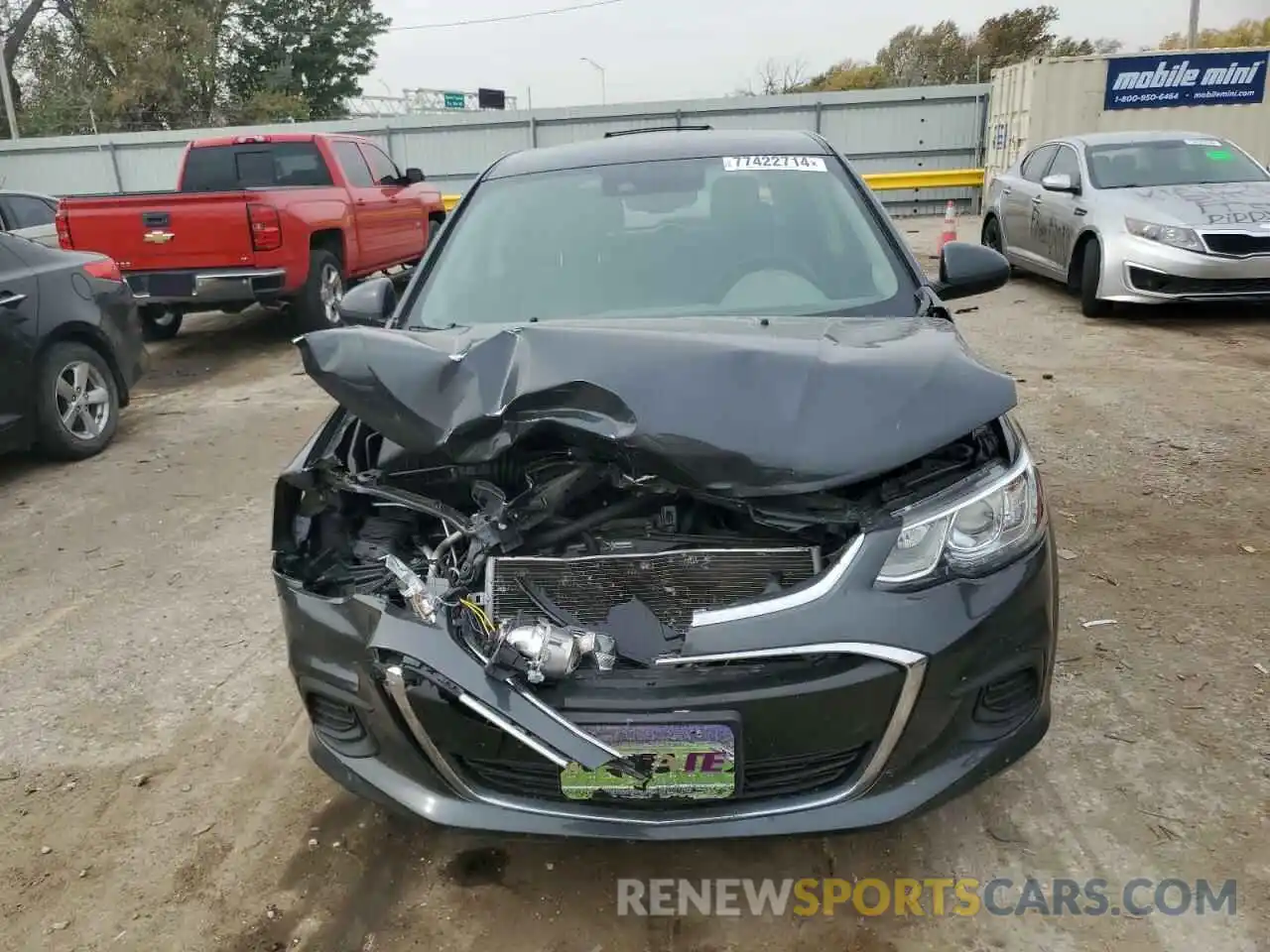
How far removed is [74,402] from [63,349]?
32cm

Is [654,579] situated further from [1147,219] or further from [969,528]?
[1147,219]

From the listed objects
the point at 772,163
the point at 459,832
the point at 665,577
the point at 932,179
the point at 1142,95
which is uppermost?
the point at 1142,95

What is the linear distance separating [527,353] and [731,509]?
2.00ft

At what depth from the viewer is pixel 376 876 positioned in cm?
241

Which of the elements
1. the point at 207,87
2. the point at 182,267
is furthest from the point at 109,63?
the point at 182,267

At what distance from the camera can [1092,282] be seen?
816 cm

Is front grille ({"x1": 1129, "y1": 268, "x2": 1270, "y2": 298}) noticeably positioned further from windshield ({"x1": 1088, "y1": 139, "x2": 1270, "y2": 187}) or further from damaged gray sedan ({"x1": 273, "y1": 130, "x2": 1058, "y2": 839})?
damaged gray sedan ({"x1": 273, "y1": 130, "x2": 1058, "y2": 839})

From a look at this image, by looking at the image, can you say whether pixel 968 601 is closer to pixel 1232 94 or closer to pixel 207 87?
pixel 1232 94

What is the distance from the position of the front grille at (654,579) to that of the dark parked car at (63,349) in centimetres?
433

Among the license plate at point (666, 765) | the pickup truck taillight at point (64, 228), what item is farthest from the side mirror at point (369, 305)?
the pickup truck taillight at point (64, 228)

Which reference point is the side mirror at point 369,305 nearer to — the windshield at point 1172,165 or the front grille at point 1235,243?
the front grille at point 1235,243

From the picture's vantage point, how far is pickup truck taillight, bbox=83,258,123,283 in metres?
5.97

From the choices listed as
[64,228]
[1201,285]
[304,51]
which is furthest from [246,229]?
[304,51]

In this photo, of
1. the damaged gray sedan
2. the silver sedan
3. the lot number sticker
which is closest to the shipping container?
the silver sedan
